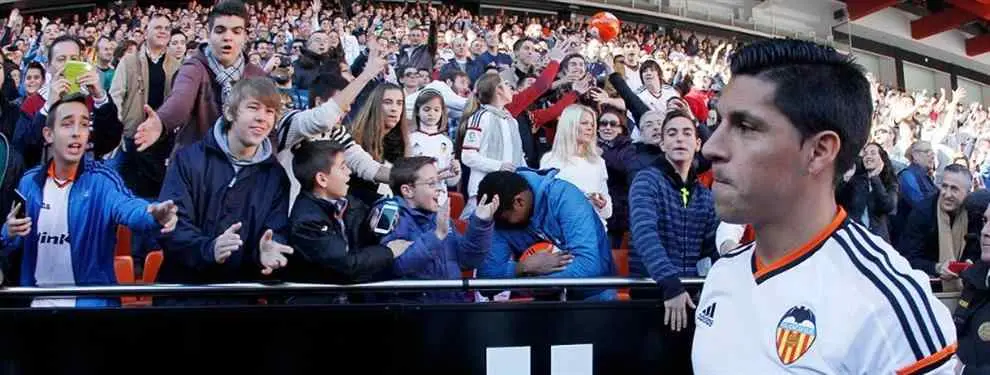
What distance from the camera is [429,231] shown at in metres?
3.71

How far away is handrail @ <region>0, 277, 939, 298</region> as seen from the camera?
3014 mm

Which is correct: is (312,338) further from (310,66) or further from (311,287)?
(310,66)

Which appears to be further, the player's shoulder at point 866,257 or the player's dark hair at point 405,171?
the player's dark hair at point 405,171

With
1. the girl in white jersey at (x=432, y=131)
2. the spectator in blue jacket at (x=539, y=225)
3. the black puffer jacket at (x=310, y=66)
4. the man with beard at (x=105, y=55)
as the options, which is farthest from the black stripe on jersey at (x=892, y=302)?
the man with beard at (x=105, y=55)

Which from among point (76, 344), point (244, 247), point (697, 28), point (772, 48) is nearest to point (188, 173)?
point (244, 247)

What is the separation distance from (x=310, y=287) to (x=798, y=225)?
2189mm

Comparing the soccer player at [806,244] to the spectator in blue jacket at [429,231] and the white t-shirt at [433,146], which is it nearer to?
the spectator in blue jacket at [429,231]

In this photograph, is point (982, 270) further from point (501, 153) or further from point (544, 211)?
point (501, 153)

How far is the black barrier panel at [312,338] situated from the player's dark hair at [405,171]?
3.06 feet

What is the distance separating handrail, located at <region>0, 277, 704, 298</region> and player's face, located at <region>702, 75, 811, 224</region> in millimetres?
1938

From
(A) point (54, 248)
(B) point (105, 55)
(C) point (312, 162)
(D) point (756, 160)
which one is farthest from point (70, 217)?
(B) point (105, 55)

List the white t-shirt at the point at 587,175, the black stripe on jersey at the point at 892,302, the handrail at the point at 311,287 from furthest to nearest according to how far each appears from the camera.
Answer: the white t-shirt at the point at 587,175
the handrail at the point at 311,287
the black stripe on jersey at the point at 892,302

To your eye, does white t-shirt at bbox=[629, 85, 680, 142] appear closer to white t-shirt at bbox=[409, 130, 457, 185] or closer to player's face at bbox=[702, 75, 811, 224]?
white t-shirt at bbox=[409, 130, 457, 185]

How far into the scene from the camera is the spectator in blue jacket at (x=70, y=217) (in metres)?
3.56
